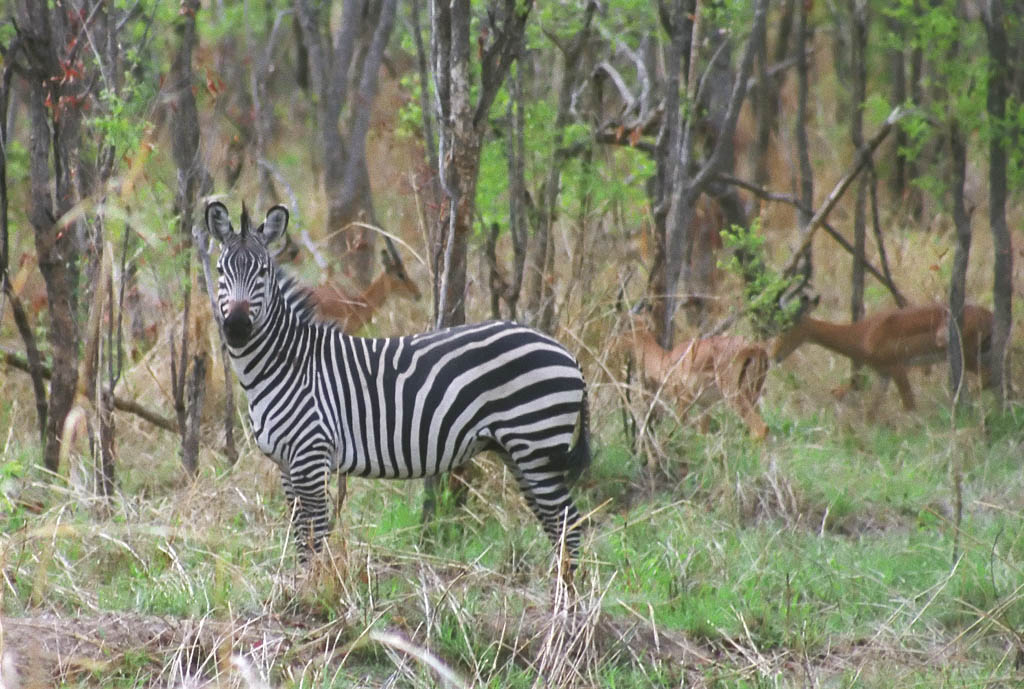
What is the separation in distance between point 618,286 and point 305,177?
944 cm

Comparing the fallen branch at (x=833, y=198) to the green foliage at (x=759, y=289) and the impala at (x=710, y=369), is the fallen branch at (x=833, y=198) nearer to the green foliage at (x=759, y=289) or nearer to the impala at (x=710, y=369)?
the green foliage at (x=759, y=289)

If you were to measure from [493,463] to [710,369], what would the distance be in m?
2.13

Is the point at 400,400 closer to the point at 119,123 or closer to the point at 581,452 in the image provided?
the point at 581,452

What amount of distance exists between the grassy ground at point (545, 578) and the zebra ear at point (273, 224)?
139 cm

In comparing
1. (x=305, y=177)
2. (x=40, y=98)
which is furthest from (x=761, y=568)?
(x=305, y=177)

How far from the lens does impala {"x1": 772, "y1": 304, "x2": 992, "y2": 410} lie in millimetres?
10023

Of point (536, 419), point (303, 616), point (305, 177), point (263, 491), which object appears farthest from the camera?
point (305, 177)

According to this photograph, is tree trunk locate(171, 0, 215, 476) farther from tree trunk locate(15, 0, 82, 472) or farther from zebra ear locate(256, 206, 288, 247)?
zebra ear locate(256, 206, 288, 247)

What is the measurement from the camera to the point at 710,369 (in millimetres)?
8961

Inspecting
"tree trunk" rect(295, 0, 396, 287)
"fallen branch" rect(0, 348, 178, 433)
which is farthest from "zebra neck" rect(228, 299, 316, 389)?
"tree trunk" rect(295, 0, 396, 287)

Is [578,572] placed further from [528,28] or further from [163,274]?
[528,28]

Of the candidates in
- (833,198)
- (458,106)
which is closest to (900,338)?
(833,198)

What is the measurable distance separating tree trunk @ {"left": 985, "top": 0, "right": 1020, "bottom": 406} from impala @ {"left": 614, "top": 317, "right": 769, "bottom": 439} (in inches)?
77.7

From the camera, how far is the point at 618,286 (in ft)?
30.1
